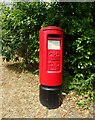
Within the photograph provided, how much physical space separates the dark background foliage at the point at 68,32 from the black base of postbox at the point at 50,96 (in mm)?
569

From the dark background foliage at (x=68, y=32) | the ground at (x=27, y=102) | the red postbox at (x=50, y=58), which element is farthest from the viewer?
the dark background foliage at (x=68, y=32)

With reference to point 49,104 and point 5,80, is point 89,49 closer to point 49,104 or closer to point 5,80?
point 49,104

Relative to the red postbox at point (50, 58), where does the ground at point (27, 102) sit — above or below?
below

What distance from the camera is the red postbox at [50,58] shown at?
3.73 m

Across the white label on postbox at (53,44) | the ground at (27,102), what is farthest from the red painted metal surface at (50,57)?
the ground at (27,102)

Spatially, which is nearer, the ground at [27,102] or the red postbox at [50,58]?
the red postbox at [50,58]

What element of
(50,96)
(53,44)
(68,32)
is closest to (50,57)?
(53,44)

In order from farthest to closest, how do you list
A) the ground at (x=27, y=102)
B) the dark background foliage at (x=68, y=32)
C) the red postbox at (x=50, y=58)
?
the dark background foliage at (x=68, y=32)
the ground at (x=27, y=102)
the red postbox at (x=50, y=58)

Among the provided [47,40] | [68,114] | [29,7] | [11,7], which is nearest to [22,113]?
[68,114]

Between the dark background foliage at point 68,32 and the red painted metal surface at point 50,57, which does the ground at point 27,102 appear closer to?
the dark background foliage at point 68,32

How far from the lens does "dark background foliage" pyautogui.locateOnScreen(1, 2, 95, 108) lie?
424 centimetres

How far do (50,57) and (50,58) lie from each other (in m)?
0.02

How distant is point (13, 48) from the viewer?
5305 mm

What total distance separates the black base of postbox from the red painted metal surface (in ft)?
0.32
